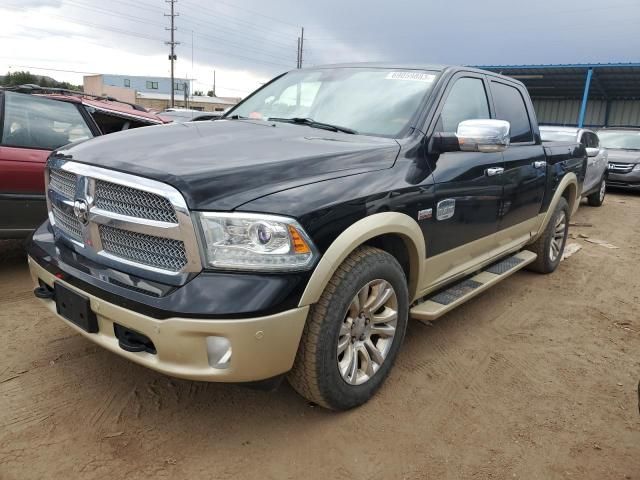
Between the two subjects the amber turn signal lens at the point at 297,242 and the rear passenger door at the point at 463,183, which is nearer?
the amber turn signal lens at the point at 297,242

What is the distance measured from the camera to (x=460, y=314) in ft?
13.9

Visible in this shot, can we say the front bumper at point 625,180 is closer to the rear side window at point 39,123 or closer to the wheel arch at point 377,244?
the wheel arch at point 377,244

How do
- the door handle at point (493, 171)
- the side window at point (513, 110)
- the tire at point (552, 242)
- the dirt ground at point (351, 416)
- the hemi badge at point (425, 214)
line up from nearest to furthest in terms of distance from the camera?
the dirt ground at point (351, 416), the hemi badge at point (425, 214), the door handle at point (493, 171), the side window at point (513, 110), the tire at point (552, 242)

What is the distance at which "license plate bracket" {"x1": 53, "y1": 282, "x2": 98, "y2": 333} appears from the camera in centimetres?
237

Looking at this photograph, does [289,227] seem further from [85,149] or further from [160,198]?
[85,149]

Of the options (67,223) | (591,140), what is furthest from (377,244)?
(591,140)

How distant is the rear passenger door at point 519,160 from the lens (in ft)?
13.0

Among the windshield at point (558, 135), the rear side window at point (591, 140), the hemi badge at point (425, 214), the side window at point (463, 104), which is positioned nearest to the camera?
the hemi badge at point (425, 214)

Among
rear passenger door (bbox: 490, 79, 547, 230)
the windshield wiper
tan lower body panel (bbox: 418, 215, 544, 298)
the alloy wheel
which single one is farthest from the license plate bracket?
rear passenger door (bbox: 490, 79, 547, 230)

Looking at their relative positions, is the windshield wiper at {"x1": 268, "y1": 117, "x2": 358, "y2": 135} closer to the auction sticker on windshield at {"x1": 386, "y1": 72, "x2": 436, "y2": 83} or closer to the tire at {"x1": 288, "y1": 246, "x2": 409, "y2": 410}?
the auction sticker on windshield at {"x1": 386, "y1": 72, "x2": 436, "y2": 83}

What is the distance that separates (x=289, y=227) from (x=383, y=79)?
5.80 ft

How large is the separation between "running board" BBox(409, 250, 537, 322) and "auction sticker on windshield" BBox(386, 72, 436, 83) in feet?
4.73

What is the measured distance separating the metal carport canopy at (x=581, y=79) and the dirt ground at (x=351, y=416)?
23.5m

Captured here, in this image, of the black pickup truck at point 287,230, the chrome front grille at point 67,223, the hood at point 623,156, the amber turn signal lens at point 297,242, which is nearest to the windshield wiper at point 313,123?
the black pickup truck at point 287,230
